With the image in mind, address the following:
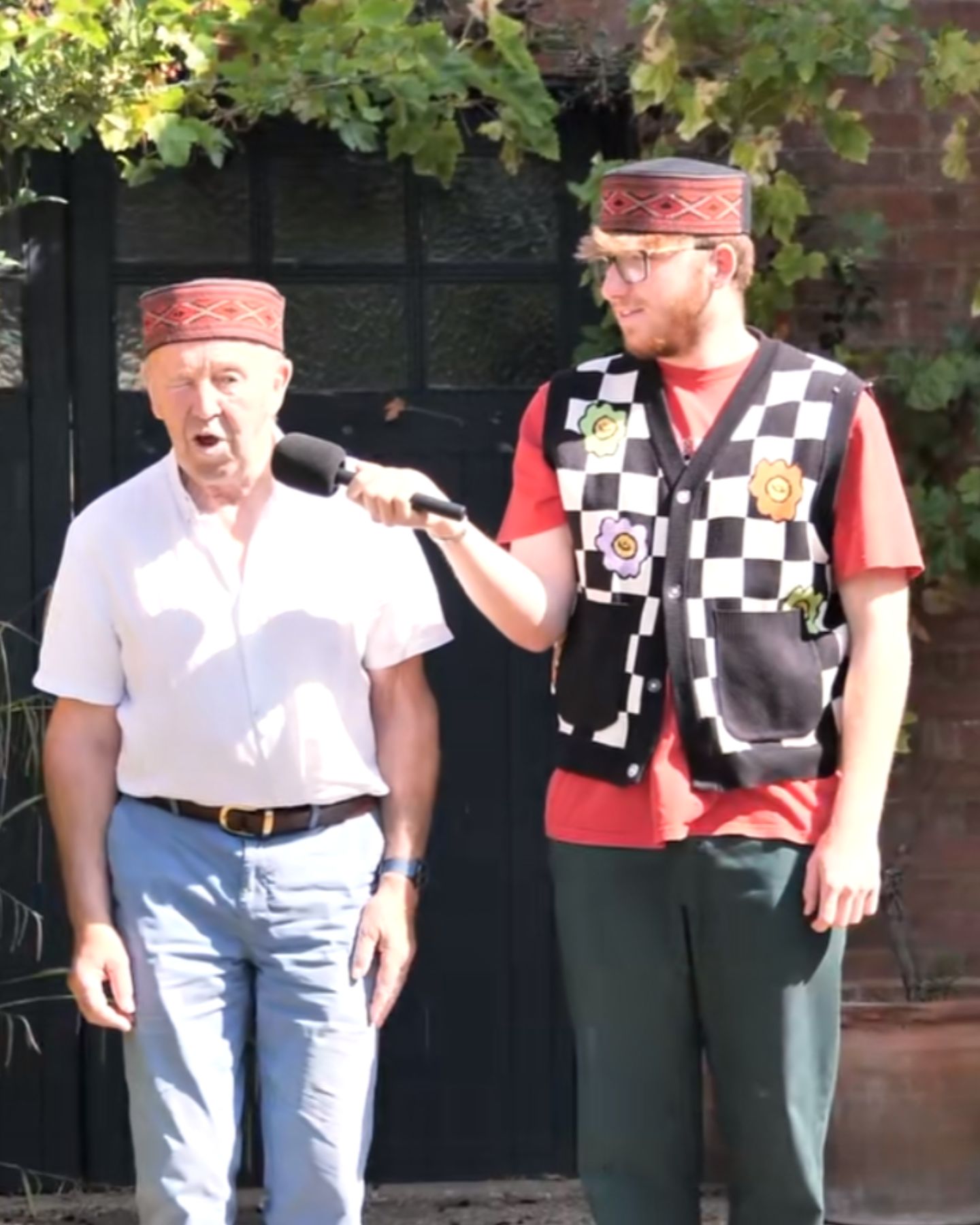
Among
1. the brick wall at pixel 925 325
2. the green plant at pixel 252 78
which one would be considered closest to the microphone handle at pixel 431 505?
the green plant at pixel 252 78

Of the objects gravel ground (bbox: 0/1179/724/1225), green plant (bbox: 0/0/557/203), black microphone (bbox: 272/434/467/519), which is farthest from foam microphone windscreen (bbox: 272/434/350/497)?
gravel ground (bbox: 0/1179/724/1225)

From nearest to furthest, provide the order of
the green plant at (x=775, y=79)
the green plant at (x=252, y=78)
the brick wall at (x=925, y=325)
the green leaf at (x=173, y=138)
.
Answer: the green plant at (x=252, y=78)
the green leaf at (x=173, y=138)
the green plant at (x=775, y=79)
the brick wall at (x=925, y=325)

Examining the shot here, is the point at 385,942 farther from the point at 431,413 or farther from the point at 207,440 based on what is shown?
the point at 431,413

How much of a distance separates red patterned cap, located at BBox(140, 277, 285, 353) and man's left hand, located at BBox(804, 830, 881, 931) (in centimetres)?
118

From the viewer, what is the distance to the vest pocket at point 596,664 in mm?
3494

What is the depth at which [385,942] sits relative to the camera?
3654 millimetres

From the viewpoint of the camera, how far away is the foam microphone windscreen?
3.30 m

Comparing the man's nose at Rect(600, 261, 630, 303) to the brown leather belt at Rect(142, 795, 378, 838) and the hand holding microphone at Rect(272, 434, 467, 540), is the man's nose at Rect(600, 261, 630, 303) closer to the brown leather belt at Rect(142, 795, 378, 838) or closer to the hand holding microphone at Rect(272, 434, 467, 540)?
the hand holding microphone at Rect(272, 434, 467, 540)

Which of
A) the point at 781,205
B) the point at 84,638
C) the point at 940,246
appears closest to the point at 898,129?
the point at 940,246

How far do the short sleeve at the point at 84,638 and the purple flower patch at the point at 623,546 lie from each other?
0.79m

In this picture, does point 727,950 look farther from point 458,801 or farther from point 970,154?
point 970,154

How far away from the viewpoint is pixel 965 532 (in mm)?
4988

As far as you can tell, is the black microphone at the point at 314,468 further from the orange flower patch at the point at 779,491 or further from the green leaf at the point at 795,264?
the green leaf at the point at 795,264

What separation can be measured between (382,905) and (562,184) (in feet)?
7.27
